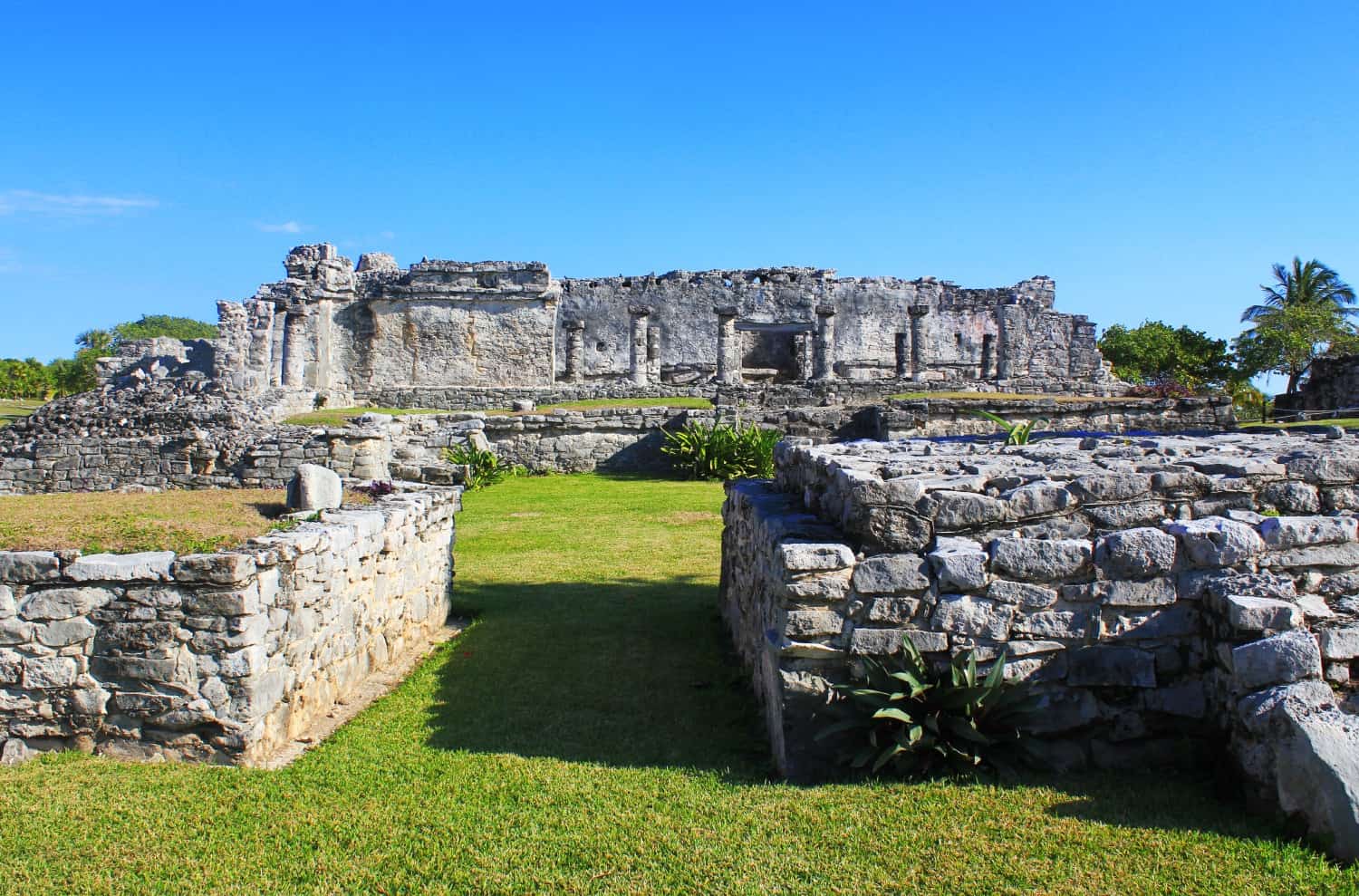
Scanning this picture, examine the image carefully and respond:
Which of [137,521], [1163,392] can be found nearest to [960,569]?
[137,521]

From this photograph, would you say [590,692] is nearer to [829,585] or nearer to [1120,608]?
[829,585]

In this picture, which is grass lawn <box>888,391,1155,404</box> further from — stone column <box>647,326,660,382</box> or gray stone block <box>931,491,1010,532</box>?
gray stone block <box>931,491,1010,532</box>

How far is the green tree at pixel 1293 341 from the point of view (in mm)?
33906

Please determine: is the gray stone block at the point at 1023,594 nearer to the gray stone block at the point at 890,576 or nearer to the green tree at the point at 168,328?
the gray stone block at the point at 890,576

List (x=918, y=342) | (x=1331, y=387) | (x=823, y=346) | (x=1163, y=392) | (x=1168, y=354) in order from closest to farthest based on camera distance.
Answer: (x=1163, y=392)
(x=1331, y=387)
(x=823, y=346)
(x=918, y=342)
(x=1168, y=354)

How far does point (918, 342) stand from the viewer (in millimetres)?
26766

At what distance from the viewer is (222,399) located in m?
16.0

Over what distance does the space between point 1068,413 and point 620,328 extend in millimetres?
13984

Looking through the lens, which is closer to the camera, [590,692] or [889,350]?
[590,692]

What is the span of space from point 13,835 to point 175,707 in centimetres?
73

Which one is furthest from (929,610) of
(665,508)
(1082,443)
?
(665,508)

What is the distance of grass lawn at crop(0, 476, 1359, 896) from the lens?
2906mm

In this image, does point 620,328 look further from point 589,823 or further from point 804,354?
point 589,823

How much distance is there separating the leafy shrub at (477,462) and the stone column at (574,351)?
10.9 metres
